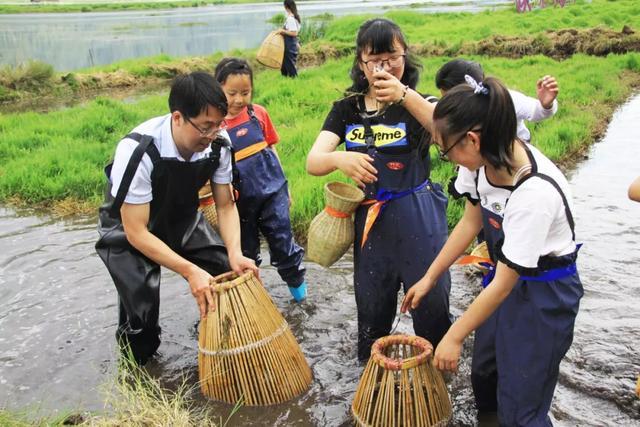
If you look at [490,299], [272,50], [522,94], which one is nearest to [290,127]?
[272,50]

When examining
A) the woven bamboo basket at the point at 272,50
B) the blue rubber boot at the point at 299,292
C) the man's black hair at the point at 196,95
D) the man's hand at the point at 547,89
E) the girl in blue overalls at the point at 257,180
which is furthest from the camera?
the woven bamboo basket at the point at 272,50

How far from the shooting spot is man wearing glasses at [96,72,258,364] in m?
3.13

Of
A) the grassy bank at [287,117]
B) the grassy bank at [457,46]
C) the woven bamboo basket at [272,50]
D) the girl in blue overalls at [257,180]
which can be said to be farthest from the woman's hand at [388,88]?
the grassy bank at [457,46]

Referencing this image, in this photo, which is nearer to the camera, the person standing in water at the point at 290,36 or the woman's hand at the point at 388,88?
the woman's hand at the point at 388,88

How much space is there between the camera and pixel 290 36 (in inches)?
509

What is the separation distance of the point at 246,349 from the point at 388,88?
1512 millimetres

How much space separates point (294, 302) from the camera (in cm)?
471

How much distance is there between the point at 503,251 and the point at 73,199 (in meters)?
5.77

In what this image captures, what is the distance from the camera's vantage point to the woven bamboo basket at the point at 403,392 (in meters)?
2.71

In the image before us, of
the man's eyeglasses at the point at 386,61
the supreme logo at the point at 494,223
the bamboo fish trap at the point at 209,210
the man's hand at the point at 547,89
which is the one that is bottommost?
the bamboo fish trap at the point at 209,210

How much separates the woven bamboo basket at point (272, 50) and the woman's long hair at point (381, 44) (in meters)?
7.99

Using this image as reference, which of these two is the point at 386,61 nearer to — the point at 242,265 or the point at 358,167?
the point at 358,167

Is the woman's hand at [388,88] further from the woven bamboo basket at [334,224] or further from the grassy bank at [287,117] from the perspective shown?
the woven bamboo basket at [334,224]

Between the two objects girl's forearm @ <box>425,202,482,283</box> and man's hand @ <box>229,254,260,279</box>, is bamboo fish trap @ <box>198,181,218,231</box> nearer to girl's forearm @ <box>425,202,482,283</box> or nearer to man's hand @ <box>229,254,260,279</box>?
man's hand @ <box>229,254,260,279</box>
